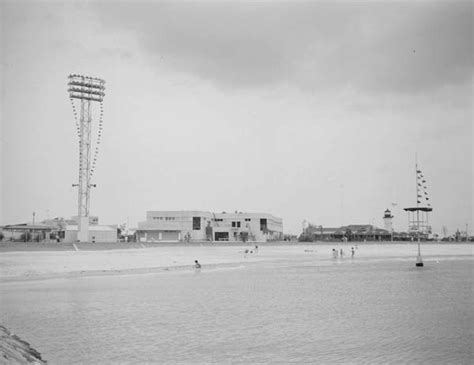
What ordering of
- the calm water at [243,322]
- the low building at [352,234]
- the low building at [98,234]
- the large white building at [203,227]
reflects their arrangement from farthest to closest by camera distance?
1. the low building at [352,234]
2. the large white building at [203,227]
3. the low building at [98,234]
4. the calm water at [243,322]

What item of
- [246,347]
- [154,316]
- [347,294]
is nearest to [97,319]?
[154,316]

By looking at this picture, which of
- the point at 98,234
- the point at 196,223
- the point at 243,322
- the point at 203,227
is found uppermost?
the point at 196,223

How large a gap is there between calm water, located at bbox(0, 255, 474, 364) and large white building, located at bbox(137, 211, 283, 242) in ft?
287

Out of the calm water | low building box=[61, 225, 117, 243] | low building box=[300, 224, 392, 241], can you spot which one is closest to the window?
low building box=[61, 225, 117, 243]

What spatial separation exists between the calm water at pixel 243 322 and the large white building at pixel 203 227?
87.4 metres

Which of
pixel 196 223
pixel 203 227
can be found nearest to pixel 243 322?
pixel 196 223

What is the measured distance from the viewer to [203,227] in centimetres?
13362

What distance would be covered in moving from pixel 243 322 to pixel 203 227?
4373 inches

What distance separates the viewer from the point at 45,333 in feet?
66.9

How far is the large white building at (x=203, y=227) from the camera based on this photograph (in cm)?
12675

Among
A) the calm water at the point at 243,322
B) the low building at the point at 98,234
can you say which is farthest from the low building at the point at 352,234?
the calm water at the point at 243,322

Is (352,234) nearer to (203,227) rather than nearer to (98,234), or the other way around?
(203,227)

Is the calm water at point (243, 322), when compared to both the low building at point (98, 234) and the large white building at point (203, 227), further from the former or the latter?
the large white building at point (203, 227)

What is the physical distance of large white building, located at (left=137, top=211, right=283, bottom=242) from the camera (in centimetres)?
12675
